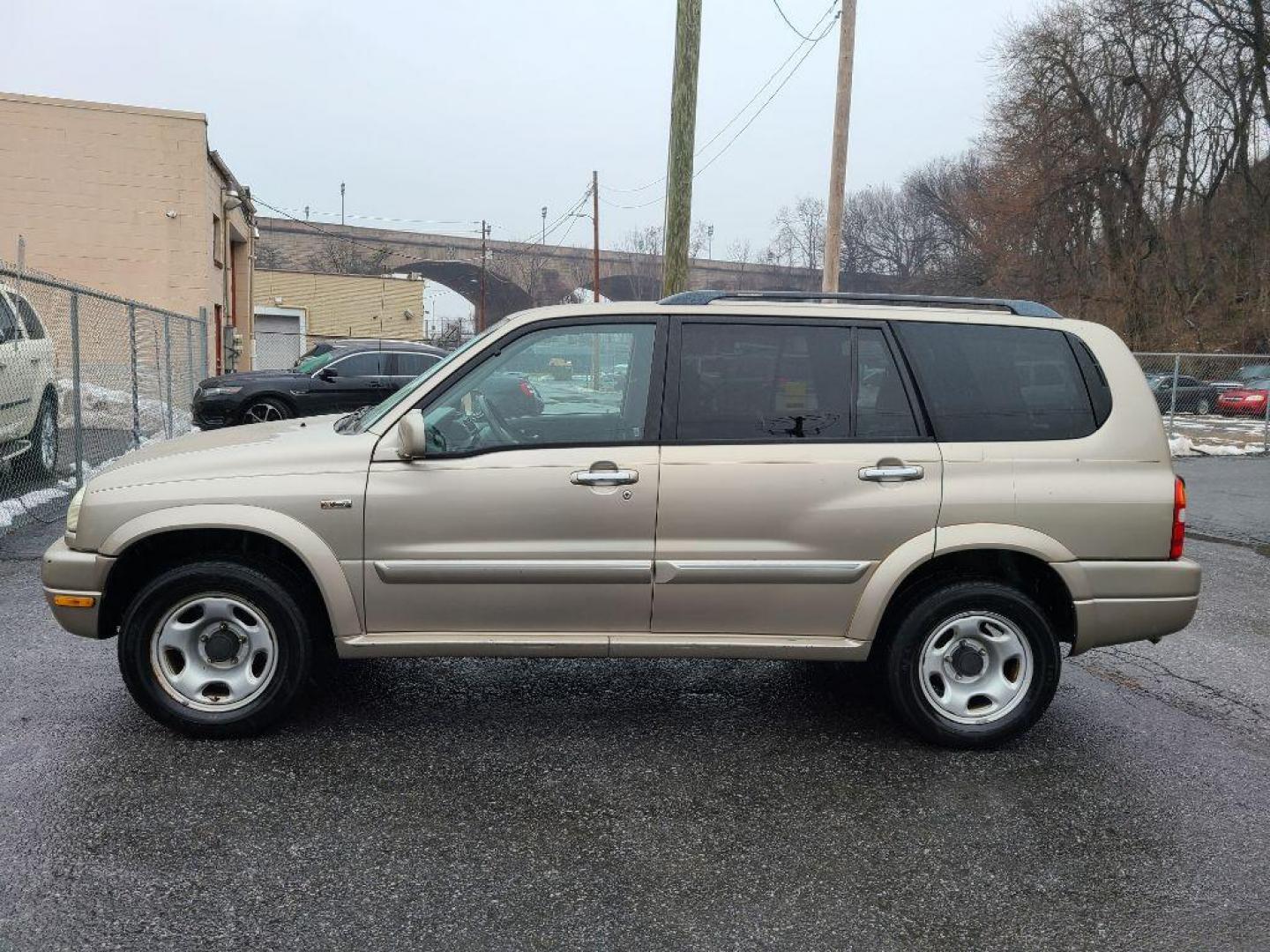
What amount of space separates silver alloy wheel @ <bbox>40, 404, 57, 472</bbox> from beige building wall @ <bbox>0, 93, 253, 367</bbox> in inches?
608

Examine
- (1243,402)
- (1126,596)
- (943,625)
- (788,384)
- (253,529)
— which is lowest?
(943,625)

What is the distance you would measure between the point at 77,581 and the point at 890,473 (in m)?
3.17

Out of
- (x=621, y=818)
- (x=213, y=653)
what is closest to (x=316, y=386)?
(x=213, y=653)

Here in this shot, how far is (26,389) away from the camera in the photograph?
923 centimetres

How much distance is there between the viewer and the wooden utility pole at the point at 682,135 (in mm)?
11961

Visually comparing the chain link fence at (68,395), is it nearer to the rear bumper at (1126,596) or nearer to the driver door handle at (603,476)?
the driver door handle at (603,476)

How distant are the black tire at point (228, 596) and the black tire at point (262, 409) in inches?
433

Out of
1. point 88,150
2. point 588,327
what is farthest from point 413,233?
point 588,327

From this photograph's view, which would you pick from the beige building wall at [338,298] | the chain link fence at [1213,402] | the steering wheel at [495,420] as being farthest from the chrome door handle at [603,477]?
the beige building wall at [338,298]

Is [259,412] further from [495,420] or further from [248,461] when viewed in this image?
[495,420]

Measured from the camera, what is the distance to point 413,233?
7219cm

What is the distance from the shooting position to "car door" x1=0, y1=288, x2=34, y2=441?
8.69 meters

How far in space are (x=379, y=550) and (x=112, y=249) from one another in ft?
78.3

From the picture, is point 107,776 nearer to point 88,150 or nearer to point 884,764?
point 884,764
